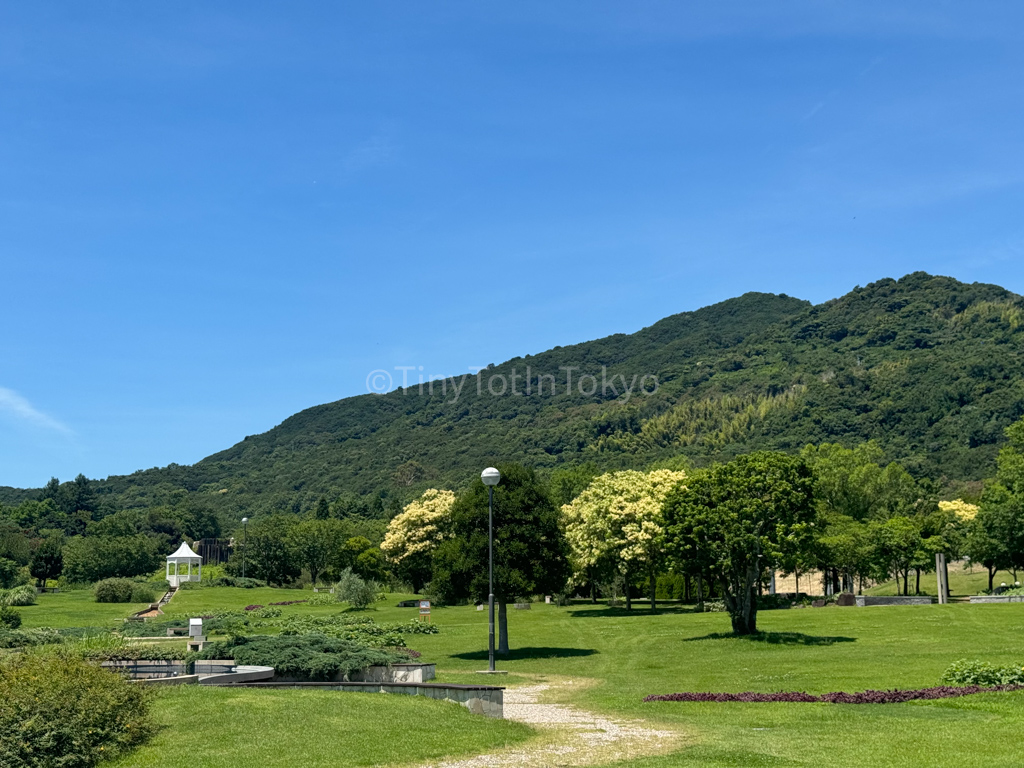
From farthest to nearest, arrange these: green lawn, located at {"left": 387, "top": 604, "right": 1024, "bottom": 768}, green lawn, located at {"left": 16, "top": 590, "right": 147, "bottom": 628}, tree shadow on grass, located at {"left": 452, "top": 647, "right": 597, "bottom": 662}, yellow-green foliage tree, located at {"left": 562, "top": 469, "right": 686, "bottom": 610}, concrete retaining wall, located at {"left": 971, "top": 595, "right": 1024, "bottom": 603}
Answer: yellow-green foliage tree, located at {"left": 562, "top": 469, "right": 686, "bottom": 610} < concrete retaining wall, located at {"left": 971, "top": 595, "right": 1024, "bottom": 603} < green lawn, located at {"left": 16, "top": 590, "right": 147, "bottom": 628} < tree shadow on grass, located at {"left": 452, "top": 647, "right": 597, "bottom": 662} < green lawn, located at {"left": 387, "top": 604, "right": 1024, "bottom": 768}

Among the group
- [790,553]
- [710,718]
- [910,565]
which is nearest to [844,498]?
[910,565]

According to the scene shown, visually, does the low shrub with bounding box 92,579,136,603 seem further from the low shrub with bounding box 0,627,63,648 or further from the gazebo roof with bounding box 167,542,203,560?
the low shrub with bounding box 0,627,63,648

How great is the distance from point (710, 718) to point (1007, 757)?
7.43 m

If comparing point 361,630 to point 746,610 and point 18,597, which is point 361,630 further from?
point 18,597

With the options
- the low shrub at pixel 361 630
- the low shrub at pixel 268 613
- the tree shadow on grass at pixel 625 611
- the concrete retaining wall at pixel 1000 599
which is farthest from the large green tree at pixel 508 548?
the concrete retaining wall at pixel 1000 599

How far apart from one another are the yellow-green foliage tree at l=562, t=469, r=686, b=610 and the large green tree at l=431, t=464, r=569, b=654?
532 inches

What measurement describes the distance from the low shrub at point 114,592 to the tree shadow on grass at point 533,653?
42.1 metres

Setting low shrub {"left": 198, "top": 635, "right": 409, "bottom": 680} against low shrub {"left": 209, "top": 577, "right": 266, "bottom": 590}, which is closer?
low shrub {"left": 198, "top": 635, "right": 409, "bottom": 680}

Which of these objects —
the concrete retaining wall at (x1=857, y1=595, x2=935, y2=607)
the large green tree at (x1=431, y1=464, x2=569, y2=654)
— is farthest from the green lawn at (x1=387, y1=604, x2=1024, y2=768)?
the concrete retaining wall at (x1=857, y1=595, x2=935, y2=607)

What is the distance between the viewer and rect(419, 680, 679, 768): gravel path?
1642cm

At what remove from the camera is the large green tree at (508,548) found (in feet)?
133

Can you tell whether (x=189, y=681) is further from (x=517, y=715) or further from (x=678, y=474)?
(x=678, y=474)

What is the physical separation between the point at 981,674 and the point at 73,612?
175ft

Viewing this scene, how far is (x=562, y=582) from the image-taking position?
42.6 meters
